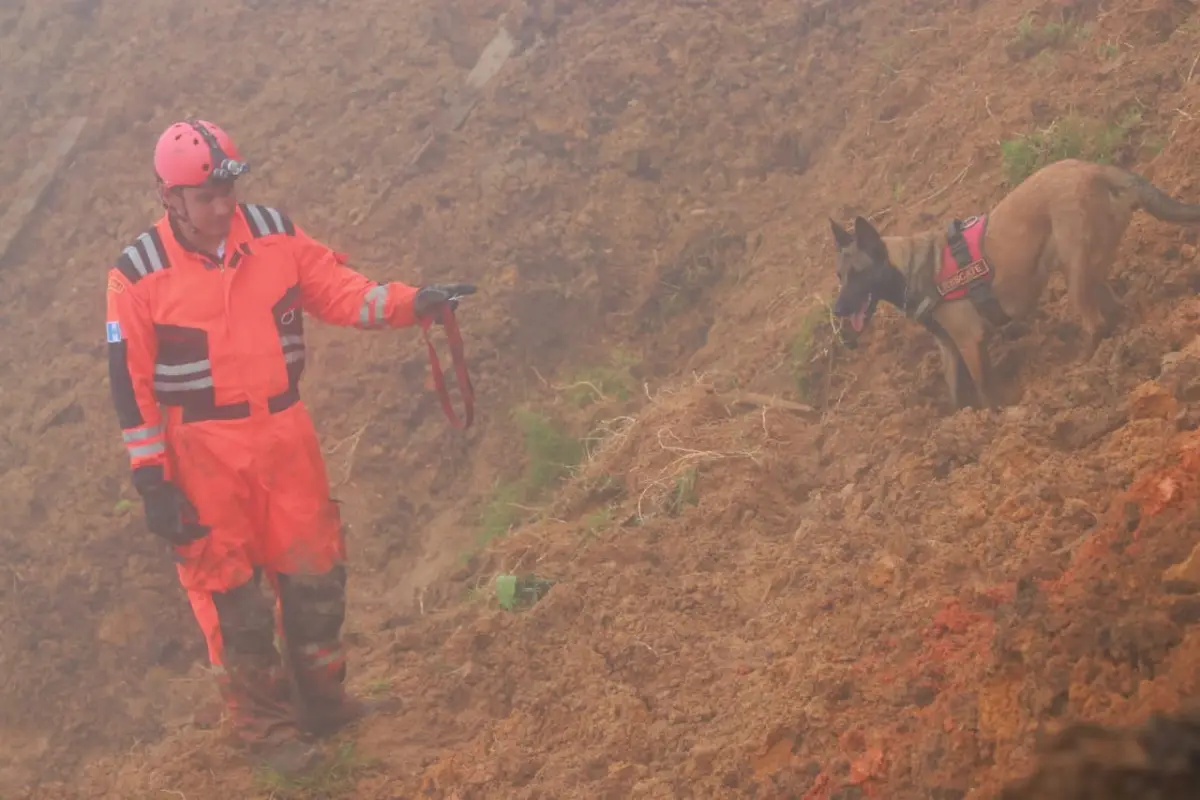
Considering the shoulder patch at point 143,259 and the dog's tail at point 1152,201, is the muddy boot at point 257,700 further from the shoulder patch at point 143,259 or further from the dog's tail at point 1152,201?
the dog's tail at point 1152,201

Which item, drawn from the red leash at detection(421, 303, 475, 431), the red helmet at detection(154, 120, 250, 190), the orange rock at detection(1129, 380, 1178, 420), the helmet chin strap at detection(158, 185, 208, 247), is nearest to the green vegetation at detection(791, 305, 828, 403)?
the red leash at detection(421, 303, 475, 431)

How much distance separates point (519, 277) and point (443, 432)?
1.21 meters

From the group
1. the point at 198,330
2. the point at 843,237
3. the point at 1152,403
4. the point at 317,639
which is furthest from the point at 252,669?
the point at 1152,403

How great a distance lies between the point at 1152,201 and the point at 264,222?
329 cm

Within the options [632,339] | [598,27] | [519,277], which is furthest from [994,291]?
[598,27]

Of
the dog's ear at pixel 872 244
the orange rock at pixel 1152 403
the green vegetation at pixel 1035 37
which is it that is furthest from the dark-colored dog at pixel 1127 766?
the green vegetation at pixel 1035 37

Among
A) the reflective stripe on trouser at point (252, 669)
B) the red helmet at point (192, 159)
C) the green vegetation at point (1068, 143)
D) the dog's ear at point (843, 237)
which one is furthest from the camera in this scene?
the green vegetation at point (1068, 143)

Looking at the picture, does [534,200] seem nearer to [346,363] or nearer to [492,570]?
[346,363]

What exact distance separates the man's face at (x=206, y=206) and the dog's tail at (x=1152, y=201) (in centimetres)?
326

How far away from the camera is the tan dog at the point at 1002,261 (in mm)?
4137

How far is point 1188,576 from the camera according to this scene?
2330mm

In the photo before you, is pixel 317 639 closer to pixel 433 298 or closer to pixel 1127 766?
pixel 433 298

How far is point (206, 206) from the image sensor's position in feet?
13.3

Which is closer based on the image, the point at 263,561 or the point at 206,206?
the point at 206,206
